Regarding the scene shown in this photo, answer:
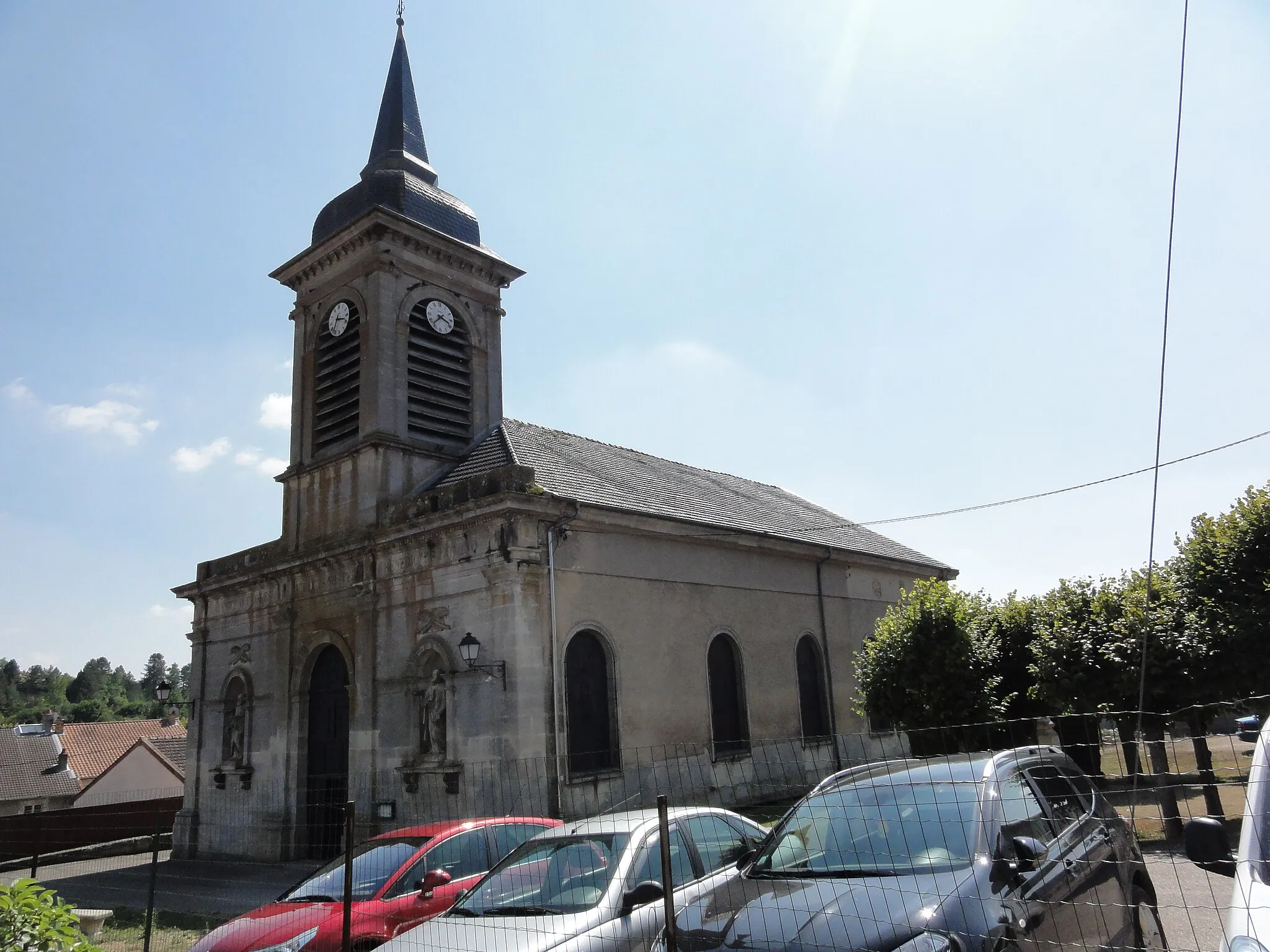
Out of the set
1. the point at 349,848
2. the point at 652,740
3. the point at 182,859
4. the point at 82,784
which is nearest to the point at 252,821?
the point at 182,859

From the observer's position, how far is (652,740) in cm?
1608

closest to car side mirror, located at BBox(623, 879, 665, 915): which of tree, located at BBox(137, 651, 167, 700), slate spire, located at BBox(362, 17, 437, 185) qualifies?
slate spire, located at BBox(362, 17, 437, 185)

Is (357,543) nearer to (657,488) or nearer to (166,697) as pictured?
(657,488)

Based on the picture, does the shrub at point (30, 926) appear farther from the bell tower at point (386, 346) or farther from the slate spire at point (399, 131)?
the slate spire at point (399, 131)

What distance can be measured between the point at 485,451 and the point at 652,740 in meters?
Answer: 6.67

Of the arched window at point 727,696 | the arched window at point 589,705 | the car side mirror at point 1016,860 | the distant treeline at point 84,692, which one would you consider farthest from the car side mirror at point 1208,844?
the distant treeline at point 84,692

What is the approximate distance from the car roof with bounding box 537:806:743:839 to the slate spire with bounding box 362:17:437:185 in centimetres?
1787

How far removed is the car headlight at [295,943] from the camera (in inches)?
271

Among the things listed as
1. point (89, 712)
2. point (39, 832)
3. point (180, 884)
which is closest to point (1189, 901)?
point (180, 884)

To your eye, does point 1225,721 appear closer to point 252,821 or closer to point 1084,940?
point 1084,940

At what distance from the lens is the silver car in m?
5.61

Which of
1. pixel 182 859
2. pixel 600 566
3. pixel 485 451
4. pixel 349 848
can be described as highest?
pixel 485 451

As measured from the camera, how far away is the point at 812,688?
20.8m

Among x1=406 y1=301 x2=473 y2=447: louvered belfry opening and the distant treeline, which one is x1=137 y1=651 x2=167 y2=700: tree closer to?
the distant treeline
